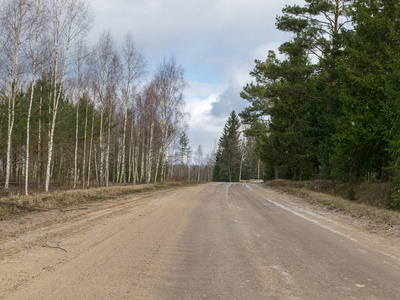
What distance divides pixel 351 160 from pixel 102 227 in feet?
48.6

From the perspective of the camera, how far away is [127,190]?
18.1 metres

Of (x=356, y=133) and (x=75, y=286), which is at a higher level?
(x=356, y=133)

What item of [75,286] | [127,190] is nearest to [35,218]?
[75,286]

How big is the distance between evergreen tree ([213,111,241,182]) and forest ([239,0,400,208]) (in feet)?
110

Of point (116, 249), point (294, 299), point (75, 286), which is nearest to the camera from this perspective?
point (294, 299)

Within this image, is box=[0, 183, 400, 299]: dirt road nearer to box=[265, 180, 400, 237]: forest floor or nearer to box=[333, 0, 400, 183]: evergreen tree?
box=[265, 180, 400, 237]: forest floor

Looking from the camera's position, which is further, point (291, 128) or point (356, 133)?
point (291, 128)

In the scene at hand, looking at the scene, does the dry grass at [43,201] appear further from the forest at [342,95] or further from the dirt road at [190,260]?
the forest at [342,95]

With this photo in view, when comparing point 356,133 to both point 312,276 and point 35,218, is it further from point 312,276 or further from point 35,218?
point 35,218

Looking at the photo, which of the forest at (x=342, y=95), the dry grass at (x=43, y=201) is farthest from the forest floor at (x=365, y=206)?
the dry grass at (x=43, y=201)

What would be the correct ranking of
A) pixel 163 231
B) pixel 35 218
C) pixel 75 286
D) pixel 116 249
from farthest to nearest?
pixel 35 218 < pixel 163 231 < pixel 116 249 < pixel 75 286

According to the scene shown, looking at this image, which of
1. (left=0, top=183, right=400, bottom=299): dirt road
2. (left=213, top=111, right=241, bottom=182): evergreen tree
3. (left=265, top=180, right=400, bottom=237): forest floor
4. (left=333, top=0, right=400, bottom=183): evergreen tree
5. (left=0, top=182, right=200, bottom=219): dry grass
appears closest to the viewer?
(left=0, top=183, right=400, bottom=299): dirt road

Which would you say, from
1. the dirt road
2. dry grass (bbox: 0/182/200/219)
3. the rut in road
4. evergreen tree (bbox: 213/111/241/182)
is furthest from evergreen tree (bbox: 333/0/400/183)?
evergreen tree (bbox: 213/111/241/182)

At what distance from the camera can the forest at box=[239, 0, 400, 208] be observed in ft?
42.4
